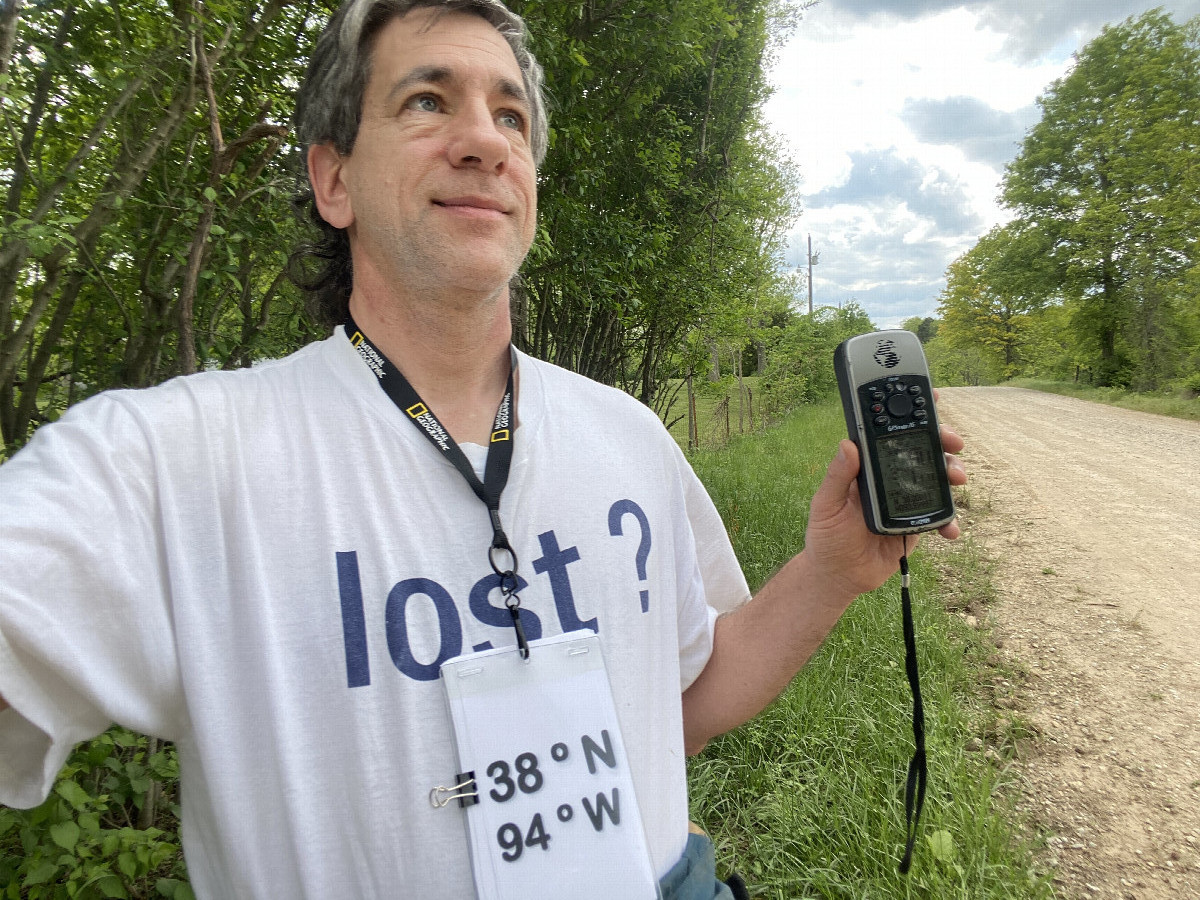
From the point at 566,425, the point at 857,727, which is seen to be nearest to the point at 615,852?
the point at 566,425

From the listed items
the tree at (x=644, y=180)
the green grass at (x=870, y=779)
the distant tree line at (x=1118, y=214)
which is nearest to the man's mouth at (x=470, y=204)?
the tree at (x=644, y=180)

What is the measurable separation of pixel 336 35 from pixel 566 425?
100 cm

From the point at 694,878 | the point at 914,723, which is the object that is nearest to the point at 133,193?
the point at 694,878

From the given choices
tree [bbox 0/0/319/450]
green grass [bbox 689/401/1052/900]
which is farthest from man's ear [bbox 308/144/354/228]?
green grass [bbox 689/401/1052/900]

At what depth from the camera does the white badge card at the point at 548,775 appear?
1041 millimetres

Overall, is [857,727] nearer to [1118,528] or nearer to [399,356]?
[399,356]

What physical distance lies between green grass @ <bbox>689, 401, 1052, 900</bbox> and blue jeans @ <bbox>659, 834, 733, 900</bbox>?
1328 millimetres

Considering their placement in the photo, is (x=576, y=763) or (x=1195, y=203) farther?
(x=1195, y=203)

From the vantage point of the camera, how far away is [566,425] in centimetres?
139

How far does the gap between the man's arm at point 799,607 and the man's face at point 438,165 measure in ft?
2.69

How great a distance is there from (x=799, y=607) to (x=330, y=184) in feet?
4.49

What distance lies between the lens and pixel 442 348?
1361 mm

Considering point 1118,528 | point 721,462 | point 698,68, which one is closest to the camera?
point 1118,528

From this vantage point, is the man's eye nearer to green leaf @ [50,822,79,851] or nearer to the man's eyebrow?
the man's eyebrow
